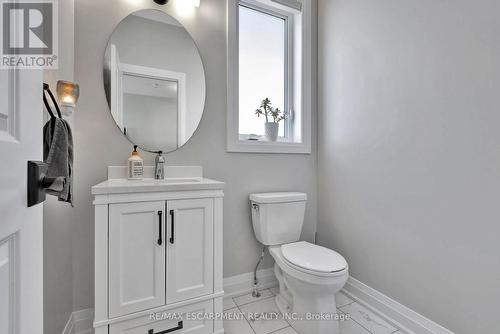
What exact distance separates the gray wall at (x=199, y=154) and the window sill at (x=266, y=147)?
47 millimetres

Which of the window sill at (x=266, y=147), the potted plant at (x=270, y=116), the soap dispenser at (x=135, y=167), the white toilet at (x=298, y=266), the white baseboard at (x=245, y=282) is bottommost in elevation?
the white baseboard at (x=245, y=282)

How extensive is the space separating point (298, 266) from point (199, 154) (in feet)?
3.19

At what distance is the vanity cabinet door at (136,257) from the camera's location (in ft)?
3.59

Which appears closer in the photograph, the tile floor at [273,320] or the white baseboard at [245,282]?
Answer: the tile floor at [273,320]

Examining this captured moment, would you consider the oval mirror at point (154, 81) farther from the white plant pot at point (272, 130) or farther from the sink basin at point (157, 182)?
the white plant pot at point (272, 130)

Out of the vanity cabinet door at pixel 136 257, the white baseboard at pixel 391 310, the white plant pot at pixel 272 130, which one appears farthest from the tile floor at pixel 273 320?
the white plant pot at pixel 272 130

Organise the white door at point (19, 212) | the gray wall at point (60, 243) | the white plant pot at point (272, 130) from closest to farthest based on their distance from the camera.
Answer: the white door at point (19, 212), the gray wall at point (60, 243), the white plant pot at point (272, 130)

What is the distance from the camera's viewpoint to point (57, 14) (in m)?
1.09

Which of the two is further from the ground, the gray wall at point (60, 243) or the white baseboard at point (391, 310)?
the gray wall at point (60, 243)

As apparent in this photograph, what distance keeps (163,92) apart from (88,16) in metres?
0.56

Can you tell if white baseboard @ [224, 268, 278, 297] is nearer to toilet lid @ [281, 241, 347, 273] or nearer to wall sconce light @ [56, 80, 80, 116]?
toilet lid @ [281, 241, 347, 273]

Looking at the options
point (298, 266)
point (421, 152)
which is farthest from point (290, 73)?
point (298, 266)

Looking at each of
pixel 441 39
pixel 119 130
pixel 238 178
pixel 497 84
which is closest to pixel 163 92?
pixel 119 130

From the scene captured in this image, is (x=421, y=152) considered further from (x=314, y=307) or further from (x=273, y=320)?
(x=273, y=320)
